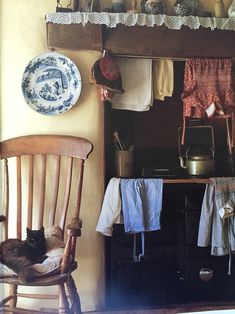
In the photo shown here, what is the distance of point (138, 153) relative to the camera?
9.03 feet

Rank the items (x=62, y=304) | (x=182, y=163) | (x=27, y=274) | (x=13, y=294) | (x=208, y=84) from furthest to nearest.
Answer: (x=182, y=163) < (x=208, y=84) < (x=13, y=294) < (x=62, y=304) < (x=27, y=274)

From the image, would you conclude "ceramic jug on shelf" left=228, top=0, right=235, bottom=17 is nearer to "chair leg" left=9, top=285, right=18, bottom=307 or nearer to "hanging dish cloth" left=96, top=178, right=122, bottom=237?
"hanging dish cloth" left=96, top=178, right=122, bottom=237

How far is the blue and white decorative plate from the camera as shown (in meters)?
2.27

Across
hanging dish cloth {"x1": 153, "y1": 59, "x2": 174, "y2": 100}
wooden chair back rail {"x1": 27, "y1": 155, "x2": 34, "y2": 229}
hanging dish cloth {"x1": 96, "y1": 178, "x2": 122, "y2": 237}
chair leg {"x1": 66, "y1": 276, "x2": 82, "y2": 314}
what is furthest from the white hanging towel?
chair leg {"x1": 66, "y1": 276, "x2": 82, "y2": 314}

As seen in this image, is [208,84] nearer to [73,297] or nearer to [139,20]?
[139,20]

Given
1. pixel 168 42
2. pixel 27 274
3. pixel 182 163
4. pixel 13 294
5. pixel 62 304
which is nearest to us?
pixel 27 274

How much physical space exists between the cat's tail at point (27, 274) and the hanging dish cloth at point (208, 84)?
54.0 inches

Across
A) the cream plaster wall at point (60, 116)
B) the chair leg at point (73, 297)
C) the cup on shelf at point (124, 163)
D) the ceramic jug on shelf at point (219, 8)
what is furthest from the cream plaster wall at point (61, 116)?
the ceramic jug on shelf at point (219, 8)

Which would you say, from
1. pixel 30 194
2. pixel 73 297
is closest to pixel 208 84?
pixel 30 194

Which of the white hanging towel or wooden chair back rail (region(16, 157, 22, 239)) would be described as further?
the white hanging towel

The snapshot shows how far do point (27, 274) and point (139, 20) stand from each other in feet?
5.02

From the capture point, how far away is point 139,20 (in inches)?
88.6

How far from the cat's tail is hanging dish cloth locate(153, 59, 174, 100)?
134cm

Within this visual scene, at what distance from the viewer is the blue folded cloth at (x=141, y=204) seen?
2.22 meters
